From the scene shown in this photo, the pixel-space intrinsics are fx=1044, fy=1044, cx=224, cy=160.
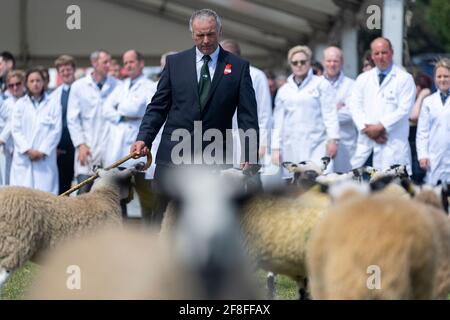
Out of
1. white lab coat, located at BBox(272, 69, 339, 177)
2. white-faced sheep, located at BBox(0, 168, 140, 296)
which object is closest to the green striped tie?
white-faced sheep, located at BBox(0, 168, 140, 296)

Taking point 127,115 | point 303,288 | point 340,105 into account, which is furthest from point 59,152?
point 303,288

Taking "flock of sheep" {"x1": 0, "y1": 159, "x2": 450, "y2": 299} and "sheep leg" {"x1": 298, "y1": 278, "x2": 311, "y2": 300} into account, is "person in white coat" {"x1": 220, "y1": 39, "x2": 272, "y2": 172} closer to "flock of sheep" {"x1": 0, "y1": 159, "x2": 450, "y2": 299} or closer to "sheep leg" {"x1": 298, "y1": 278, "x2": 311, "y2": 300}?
"flock of sheep" {"x1": 0, "y1": 159, "x2": 450, "y2": 299}

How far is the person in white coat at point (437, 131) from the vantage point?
1130 cm

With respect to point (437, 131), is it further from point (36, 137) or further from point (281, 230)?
point (281, 230)

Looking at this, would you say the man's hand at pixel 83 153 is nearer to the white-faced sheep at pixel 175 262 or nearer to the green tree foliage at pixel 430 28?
the white-faced sheep at pixel 175 262

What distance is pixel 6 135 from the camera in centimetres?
1295

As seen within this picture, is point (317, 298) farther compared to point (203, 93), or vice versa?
point (203, 93)

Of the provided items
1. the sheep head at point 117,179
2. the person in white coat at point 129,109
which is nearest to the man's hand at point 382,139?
the person in white coat at point 129,109

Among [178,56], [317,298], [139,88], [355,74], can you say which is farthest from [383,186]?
[355,74]

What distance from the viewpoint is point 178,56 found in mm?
7773

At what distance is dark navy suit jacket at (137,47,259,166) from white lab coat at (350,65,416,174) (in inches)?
137

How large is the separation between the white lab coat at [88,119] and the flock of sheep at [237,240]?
3.98m
